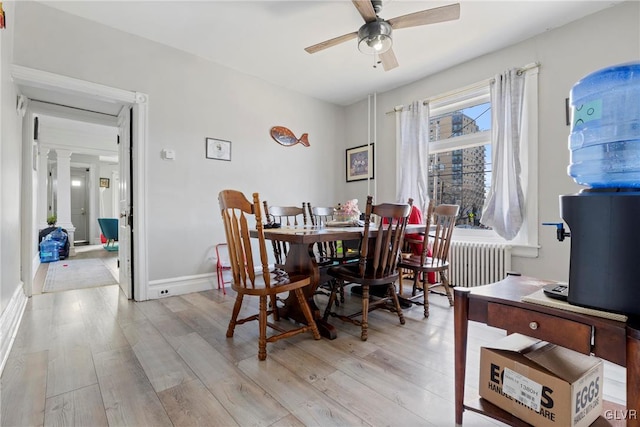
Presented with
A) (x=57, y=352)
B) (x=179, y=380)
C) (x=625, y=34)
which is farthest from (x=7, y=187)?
(x=625, y=34)

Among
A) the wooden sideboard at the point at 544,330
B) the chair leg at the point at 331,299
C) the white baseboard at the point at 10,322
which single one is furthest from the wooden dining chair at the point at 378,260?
the white baseboard at the point at 10,322

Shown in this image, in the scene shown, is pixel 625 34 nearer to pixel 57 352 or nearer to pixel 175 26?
pixel 175 26

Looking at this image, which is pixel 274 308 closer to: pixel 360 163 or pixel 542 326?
pixel 542 326

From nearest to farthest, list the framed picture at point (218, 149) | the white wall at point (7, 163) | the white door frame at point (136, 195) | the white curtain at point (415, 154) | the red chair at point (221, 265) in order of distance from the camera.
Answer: the white wall at point (7, 163)
the white door frame at point (136, 195)
the red chair at point (221, 265)
the framed picture at point (218, 149)
the white curtain at point (415, 154)

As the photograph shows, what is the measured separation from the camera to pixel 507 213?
3055mm

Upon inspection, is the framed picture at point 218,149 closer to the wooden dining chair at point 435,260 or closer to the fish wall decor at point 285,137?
the fish wall decor at point 285,137

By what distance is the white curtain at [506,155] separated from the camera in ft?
9.80

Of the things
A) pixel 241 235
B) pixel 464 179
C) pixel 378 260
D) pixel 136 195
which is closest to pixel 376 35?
pixel 378 260

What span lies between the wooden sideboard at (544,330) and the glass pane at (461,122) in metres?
2.86

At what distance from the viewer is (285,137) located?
419 cm

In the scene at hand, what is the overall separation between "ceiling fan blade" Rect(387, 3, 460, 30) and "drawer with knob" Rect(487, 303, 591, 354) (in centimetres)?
206

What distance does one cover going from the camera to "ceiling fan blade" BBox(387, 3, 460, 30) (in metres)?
2.05

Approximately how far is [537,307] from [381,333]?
1361 millimetres

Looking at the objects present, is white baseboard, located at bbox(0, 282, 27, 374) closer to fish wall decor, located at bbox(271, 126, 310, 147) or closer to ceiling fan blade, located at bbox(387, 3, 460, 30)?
fish wall decor, located at bbox(271, 126, 310, 147)
